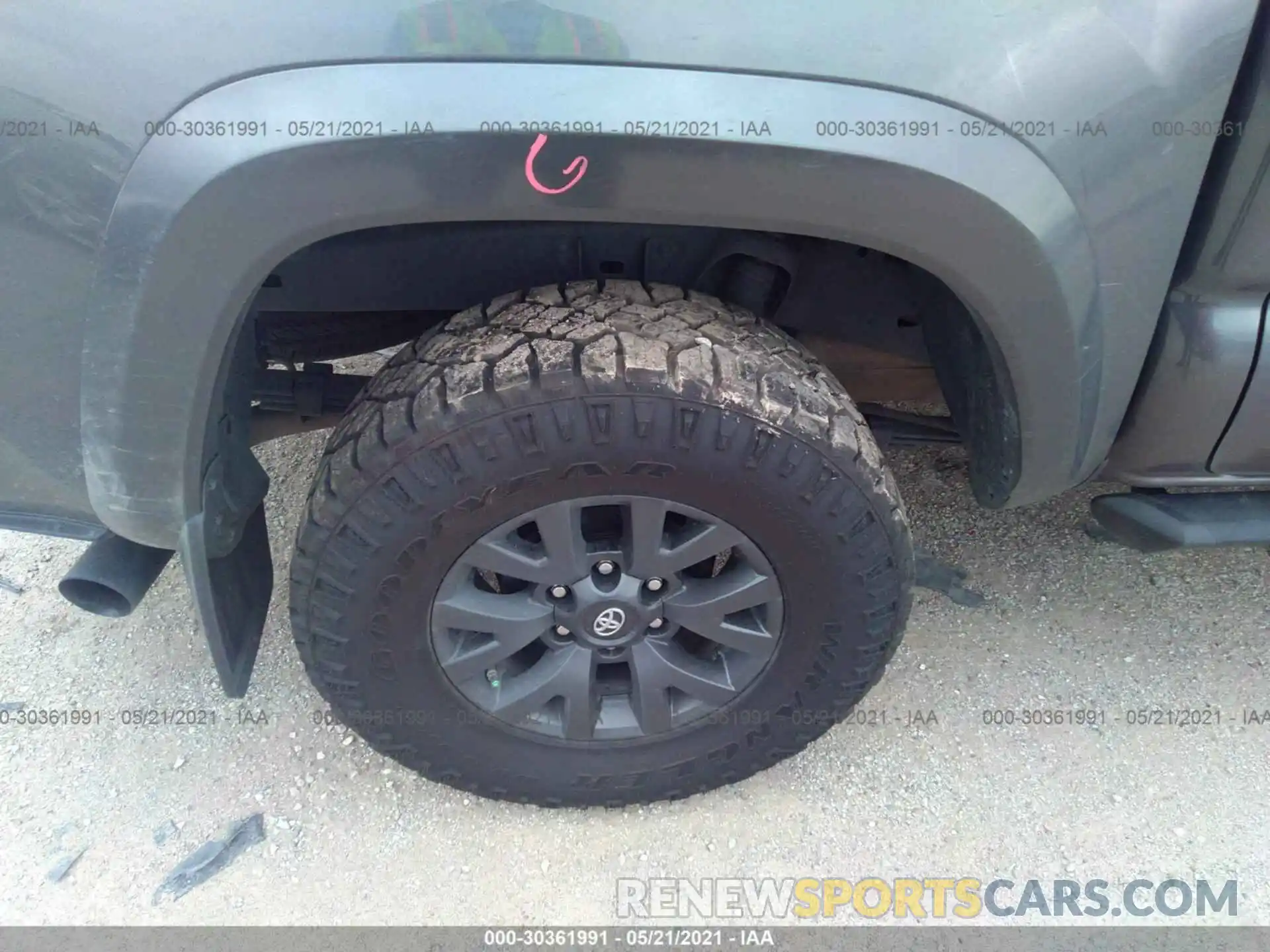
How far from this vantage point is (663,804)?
6.61ft

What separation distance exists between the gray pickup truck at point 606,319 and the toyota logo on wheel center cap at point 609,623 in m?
0.02

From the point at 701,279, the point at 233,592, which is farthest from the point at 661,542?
the point at 233,592

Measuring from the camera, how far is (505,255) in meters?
1.72

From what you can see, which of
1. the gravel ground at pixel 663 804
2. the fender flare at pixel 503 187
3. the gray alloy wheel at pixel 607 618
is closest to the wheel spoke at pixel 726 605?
the gray alloy wheel at pixel 607 618

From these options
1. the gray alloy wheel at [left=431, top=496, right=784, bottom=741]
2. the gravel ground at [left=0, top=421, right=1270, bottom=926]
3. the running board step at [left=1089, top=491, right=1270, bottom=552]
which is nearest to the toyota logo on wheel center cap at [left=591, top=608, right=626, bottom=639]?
the gray alloy wheel at [left=431, top=496, right=784, bottom=741]

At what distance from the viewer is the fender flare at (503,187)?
3.92ft

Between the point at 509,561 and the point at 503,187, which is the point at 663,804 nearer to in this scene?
the point at 509,561

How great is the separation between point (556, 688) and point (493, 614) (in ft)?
0.74

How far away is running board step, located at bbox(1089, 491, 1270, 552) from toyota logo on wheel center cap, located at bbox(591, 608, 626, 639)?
3.36 ft

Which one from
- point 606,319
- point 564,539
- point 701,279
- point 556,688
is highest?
point 701,279

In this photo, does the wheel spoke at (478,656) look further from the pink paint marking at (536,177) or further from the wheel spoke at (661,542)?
the pink paint marking at (536,177)

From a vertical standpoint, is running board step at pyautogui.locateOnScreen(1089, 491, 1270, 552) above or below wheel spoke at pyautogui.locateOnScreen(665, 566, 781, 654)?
above

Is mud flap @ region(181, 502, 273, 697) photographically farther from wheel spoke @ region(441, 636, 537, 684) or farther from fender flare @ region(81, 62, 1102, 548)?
wheel spoke @ region(441, 636, 537, 684)

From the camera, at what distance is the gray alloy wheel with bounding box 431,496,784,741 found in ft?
5.36
